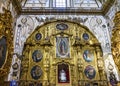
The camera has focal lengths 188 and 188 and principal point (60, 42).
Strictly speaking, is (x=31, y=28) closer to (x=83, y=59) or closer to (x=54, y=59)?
(x=54, y=59)


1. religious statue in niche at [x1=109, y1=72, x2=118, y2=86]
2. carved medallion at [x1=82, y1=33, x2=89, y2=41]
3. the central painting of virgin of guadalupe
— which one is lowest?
religious statue in niche at [x1=109, y1=72, x2=118, y2=86]

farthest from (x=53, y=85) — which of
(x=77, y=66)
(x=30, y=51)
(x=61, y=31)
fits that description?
(x=61, y=31)

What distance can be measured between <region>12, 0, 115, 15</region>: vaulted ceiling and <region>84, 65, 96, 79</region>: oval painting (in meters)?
4.80

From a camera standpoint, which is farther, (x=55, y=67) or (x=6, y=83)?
(x=55, y=67)

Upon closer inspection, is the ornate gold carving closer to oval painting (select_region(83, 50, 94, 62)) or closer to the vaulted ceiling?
the vaulted ceiling

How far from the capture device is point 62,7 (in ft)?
52.1

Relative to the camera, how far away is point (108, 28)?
50.1ft

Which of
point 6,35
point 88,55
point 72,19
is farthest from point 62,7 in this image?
point 6,35

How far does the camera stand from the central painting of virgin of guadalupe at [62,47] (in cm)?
1444

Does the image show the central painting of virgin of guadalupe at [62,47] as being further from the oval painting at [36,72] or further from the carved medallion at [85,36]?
the oval painting at [36,72]

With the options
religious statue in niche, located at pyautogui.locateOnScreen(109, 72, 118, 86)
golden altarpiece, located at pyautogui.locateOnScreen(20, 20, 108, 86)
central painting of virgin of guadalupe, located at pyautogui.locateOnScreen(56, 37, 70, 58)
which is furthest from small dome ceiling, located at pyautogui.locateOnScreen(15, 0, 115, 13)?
religious statue in niche, located at pyautogui.locateOnScreen(109, 72, 118, 86)

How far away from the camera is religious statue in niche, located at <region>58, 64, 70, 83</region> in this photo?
44.5 feet

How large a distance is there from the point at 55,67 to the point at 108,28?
538 centimetres

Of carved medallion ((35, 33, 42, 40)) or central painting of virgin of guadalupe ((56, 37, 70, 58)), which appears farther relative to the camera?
carved medallion ((35, 33, 42, 40))
